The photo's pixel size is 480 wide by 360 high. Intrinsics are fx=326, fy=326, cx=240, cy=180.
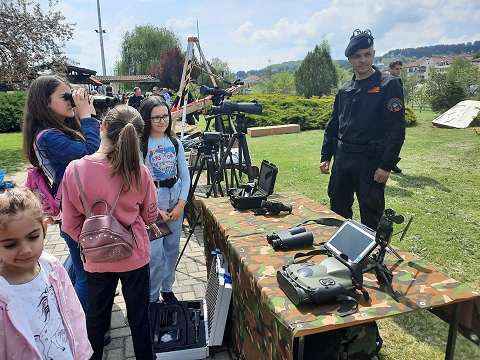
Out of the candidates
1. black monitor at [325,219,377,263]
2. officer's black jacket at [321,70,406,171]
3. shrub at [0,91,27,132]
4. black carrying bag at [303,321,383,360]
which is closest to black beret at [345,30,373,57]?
officer's black jacket at [321,70,406,171]

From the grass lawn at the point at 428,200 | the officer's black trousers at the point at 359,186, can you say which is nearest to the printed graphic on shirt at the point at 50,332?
the grass lawn at the point at 428,200

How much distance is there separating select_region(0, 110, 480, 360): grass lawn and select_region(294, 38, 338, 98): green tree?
1810 centimetres

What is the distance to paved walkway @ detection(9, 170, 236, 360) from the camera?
239 cm

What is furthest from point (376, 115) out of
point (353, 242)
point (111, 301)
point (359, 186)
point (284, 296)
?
point (111, 301)

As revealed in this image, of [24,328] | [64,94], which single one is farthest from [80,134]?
[24,328]

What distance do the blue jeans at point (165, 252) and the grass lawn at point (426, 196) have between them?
178cm

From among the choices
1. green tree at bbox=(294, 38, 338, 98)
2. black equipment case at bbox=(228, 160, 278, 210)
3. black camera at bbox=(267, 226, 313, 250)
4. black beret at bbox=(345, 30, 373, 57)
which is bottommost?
black camera at bbox=(267, 226, 313, 250)

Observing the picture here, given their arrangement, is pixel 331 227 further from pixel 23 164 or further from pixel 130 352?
pixel 23 164

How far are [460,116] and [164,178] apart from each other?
13.8m

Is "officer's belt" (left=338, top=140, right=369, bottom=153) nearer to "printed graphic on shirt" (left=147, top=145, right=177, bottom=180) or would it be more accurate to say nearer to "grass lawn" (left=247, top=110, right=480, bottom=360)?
"grass lawn" (left=247, top=110, right=480, bottom=360)

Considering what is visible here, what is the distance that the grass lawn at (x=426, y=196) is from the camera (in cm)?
244

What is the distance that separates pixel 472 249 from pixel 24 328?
4341mm

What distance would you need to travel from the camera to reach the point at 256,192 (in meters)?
2.80

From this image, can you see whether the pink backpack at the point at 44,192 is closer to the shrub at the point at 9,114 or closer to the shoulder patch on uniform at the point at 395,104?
the shoulder patch on uniform at the point at 395,104
